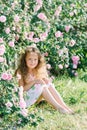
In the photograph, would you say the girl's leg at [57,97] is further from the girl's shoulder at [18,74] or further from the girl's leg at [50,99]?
the girl's shoulder at [18,74]

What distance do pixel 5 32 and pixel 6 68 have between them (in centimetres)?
55

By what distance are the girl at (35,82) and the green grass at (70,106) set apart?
101mm

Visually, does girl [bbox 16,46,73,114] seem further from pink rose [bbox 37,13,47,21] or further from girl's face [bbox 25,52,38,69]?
pink rose [bbox 37,13,47,21]

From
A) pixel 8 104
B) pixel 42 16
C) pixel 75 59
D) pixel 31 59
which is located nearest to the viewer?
pixel 8 104

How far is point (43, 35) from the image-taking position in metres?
6.23

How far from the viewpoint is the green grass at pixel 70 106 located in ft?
16.4

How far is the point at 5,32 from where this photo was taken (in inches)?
217

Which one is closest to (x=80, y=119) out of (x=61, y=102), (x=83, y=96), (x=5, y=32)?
(x=61, y=102)

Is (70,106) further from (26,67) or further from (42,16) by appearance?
(42,16)

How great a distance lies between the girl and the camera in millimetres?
5398

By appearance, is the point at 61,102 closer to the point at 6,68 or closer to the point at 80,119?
the point at 80,119

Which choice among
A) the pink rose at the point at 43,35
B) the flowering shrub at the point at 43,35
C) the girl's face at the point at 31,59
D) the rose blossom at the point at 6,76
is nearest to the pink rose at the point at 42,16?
the flowering shrub at the point at 43,35

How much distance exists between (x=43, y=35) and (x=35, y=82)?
Answer: 3.14 feet

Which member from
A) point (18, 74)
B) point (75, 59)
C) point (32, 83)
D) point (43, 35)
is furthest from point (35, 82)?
point (75, 59)
